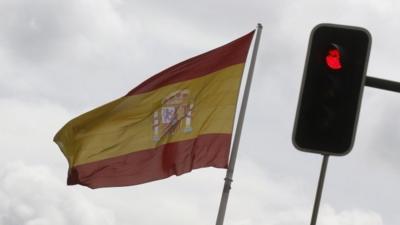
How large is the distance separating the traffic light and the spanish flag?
11.7 meters

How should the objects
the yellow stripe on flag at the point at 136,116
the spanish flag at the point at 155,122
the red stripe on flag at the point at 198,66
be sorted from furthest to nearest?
the red stripe on flag at the point at 198,66 < the yellow stripe on flag at the point at 136,116 < the spanish flag at the point at 155,122

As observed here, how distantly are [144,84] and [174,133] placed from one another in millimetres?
1406

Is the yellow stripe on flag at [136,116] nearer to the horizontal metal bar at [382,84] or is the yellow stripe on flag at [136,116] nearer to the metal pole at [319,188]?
the horizontal metal bar at [382,84]

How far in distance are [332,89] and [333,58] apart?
267 millimetres

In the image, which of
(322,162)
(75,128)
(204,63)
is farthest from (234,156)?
(322,162)

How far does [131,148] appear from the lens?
65.7ft

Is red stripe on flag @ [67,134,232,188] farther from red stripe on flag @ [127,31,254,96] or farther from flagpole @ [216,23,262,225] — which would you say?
red stripe on flag @ [127,31,254,96]

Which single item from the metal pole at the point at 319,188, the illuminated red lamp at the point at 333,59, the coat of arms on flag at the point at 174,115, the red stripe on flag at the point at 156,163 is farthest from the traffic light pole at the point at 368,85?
the coat of arms on flag at the point at 174,115

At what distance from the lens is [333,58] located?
25.6 feet

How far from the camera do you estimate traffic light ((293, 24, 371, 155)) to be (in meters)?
7.79

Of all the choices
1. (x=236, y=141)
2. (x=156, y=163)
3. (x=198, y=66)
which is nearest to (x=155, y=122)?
(x=156, y=163)

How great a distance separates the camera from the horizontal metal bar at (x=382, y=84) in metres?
8.22

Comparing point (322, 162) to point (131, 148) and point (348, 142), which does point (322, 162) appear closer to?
point (348, 142)

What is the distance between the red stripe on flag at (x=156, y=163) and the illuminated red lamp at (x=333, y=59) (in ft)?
37.5
